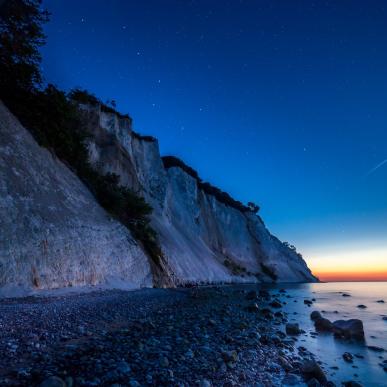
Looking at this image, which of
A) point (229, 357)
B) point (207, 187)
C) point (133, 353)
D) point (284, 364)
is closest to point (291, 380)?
point (284, 364)

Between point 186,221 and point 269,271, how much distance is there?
29.6 meters

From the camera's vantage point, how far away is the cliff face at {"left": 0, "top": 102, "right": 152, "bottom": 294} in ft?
31.1

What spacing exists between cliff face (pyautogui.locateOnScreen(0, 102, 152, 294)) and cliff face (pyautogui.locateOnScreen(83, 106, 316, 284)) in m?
8.98

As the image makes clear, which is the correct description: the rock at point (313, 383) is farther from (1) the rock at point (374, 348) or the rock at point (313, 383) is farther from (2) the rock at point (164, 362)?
(1) the rock at point (374, 348)

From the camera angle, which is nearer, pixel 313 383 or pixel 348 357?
pixel 313 383

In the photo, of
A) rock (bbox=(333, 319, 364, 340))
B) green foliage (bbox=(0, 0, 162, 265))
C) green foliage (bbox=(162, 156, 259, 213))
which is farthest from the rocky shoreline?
green foliage (bbox=(162, 156, 259, 213))

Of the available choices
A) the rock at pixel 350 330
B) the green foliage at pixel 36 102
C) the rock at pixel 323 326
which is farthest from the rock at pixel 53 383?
the green foliage at pixel 36 102

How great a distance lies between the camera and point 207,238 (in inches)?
2051

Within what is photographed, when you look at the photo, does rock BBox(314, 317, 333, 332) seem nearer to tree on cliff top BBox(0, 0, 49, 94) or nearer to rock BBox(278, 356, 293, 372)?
rock BBox(278, 356, 293, 372)

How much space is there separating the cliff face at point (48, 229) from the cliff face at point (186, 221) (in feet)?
29.5

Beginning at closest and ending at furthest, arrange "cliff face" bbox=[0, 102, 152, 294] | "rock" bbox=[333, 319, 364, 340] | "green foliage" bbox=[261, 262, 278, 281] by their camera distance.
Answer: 1. "rock" bbox=[333, 319, 364, 340]
2. "cliff face" bbox=[0, 102, 152, 294]
3. "green foliage" bbox=[261, 262, 278, 281]

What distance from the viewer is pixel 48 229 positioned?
37.1ft

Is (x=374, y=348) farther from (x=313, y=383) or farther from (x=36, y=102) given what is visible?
(x=36, y=102)

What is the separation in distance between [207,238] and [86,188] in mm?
36584
